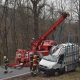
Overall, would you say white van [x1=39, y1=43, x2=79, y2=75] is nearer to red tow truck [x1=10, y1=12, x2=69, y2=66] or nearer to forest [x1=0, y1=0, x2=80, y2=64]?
red tow truck [x1=10, y1=12, x2=69, y2=66]

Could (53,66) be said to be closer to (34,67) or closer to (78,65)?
(34,67)

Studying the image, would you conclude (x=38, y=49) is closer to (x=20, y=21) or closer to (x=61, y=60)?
(x=61, y=60)

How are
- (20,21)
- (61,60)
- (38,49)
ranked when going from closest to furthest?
1. (61,60)
2. (38,49)
3. (20,21)

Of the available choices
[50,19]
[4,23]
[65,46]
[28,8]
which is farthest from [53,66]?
[50,19]

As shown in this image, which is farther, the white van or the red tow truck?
the red tow truck

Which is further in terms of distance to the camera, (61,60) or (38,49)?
(38,49)

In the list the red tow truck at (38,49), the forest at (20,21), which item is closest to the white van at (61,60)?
the red tow truck at (38,49)

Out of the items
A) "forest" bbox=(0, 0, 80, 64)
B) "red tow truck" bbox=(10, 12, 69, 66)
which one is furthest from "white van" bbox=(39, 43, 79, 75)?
"forest" bbox=(0, 0, 80, 64)

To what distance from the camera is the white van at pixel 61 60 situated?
19.1m

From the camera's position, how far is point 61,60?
1962cm

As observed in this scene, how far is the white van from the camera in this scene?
19.1 m

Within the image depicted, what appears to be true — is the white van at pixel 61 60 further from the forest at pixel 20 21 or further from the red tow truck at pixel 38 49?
the forest at pixel 20 21

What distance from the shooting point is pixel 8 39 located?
169 ft

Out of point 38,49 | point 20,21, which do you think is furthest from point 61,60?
point 20,21
